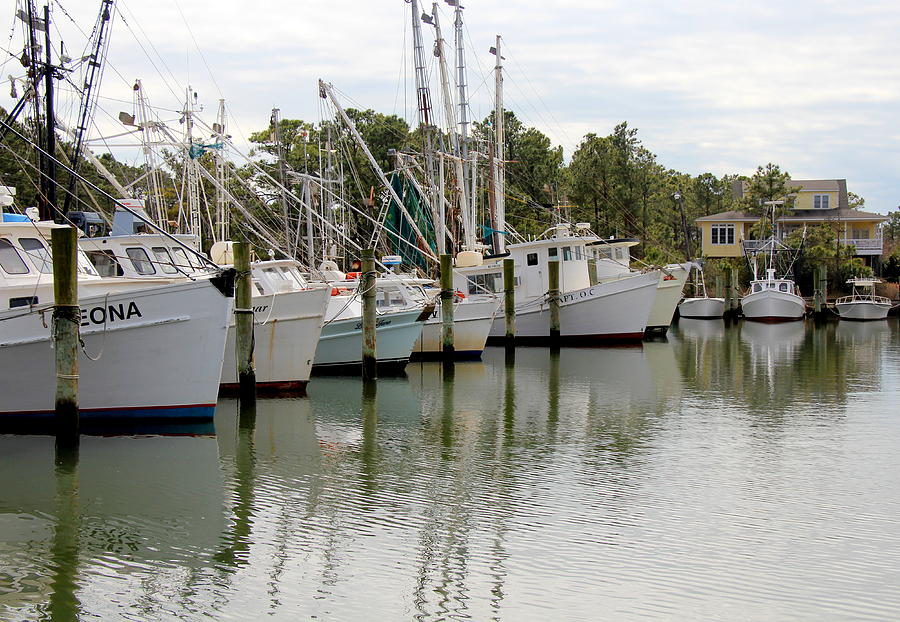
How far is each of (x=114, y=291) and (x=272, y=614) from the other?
9938 mm

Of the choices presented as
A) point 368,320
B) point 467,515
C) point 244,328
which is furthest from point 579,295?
point 467,515

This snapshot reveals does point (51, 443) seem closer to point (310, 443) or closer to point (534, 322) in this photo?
point (310, 443)

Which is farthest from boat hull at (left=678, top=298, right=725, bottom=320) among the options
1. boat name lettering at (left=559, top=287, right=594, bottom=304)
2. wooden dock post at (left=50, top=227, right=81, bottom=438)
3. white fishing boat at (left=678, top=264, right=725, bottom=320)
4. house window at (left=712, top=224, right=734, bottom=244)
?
wooden dock post at (left=50, top=227, right=81, bottom=438)

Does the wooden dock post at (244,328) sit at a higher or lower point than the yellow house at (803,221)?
lower

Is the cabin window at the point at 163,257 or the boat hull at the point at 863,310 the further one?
the boat hull at the point at 863,310

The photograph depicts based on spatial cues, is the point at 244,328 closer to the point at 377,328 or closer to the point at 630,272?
the point at 377,328

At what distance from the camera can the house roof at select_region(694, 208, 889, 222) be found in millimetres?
67000

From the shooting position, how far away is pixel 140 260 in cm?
1995

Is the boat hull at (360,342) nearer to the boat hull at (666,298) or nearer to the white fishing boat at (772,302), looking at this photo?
the boat hull at (666,298)

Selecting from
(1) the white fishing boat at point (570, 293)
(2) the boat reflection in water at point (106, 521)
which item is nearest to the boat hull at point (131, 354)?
(2) the boat reflection in water at point (106, 521)

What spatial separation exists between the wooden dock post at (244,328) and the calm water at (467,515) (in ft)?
2.04

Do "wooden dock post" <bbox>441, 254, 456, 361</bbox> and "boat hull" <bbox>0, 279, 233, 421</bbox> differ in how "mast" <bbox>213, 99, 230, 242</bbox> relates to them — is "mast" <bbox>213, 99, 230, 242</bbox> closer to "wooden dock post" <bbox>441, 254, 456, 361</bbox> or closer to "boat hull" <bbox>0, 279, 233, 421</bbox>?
"wooden dock post" <bbox>441, 254, 456, 361</bbox>

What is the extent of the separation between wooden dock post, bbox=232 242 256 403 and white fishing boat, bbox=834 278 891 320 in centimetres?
4456

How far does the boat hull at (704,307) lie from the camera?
5753 centimetres
